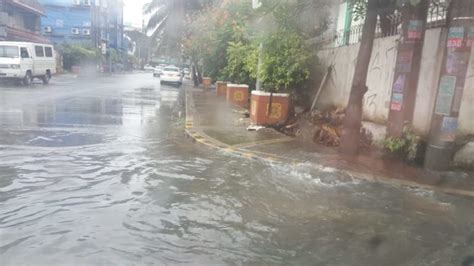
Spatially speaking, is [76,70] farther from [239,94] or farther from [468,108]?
[468,108]

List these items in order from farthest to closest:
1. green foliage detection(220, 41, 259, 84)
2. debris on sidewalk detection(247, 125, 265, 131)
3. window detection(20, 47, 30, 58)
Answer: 1. window detection(20, 47, 30, 58)
2. green foliage detection(220, 41, 259, 84)
3. debris on sidewalk detection(247, 125, 265, 131)

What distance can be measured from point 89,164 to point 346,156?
4.82 metres

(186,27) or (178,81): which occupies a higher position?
(186,27)

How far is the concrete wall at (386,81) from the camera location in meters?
7.87

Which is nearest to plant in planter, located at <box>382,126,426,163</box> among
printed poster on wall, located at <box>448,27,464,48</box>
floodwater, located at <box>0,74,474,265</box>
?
floodwater, located at <box>0,74,474,265</box>

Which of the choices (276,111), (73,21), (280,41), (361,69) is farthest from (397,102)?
(73,21)

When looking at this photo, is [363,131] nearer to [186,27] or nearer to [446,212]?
[446,212]

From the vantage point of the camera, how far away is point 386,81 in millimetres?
9828

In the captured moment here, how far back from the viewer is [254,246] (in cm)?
444

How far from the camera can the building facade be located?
33.5 meters

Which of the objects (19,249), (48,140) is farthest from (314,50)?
(19,249)

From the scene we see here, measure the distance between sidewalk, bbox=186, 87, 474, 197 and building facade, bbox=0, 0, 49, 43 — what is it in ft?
89.9

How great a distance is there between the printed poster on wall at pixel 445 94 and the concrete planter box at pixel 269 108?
5.46 meters

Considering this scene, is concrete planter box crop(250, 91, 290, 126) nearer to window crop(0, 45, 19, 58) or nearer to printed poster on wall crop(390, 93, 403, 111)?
printed poster on wall crop(390, 93, 403, 111)
